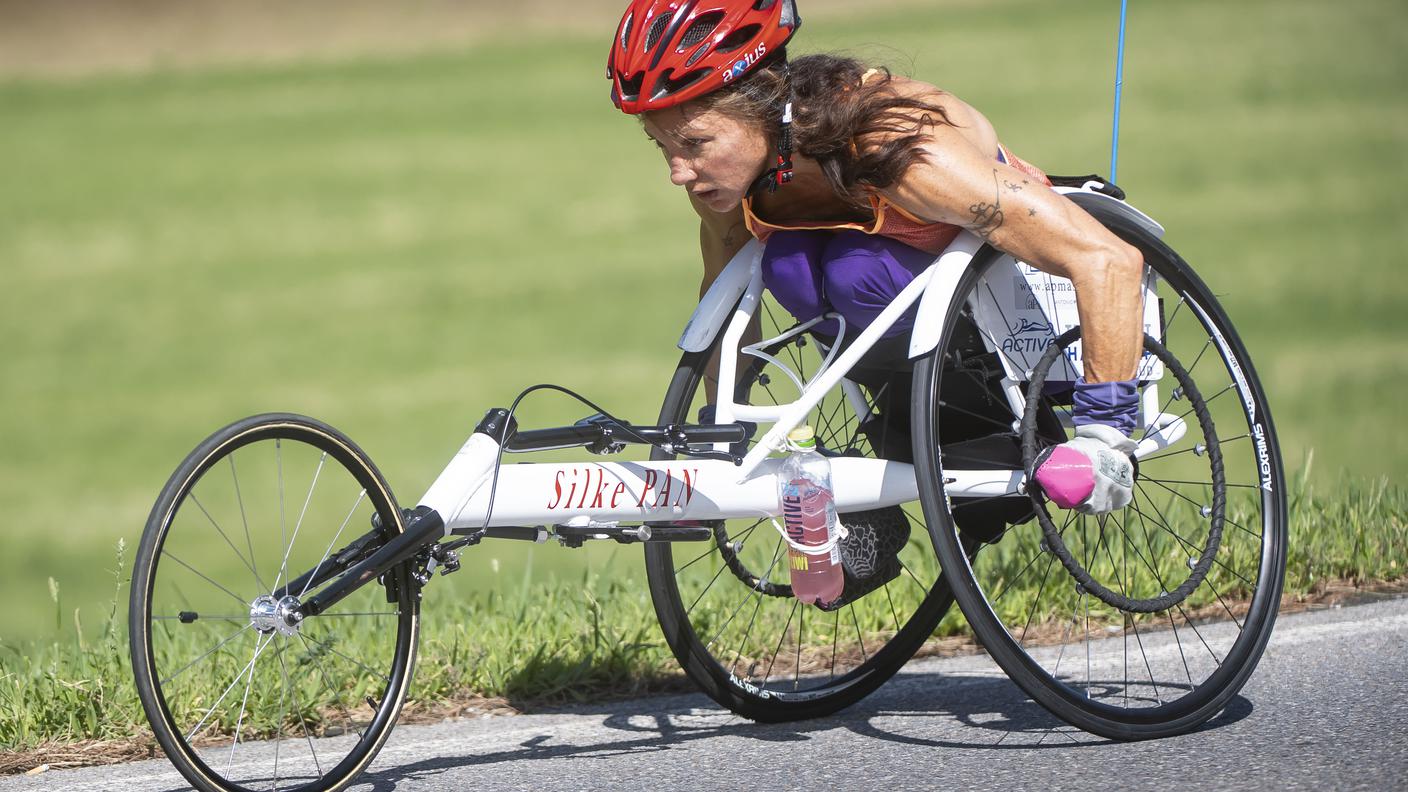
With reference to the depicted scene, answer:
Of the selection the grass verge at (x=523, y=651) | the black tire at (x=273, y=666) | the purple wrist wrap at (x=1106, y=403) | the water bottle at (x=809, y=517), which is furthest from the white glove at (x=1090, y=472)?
the black tire at (x=273, y=666)

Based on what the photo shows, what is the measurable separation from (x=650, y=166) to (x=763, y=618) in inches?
1014

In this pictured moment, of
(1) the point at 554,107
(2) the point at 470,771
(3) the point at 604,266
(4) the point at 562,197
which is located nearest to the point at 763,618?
(2) the point at 470,771

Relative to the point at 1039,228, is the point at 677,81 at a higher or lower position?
higher

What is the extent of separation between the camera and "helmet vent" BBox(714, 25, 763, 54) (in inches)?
153

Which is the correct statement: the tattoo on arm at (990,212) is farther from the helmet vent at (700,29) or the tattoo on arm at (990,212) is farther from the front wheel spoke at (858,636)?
the front wheel spoke at (858,636)

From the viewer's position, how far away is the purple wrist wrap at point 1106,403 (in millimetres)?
3971

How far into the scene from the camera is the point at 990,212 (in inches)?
150

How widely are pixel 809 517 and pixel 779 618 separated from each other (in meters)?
1.00

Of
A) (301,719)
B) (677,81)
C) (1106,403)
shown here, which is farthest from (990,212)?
(301,719)

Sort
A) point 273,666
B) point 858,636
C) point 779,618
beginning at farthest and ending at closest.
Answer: point 779,618, point 858,636, point 273,666

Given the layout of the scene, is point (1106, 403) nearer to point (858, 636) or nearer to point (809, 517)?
point (809, 517)

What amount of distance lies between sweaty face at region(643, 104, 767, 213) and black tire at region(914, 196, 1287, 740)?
57 cm

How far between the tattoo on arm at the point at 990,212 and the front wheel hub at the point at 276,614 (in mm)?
1687

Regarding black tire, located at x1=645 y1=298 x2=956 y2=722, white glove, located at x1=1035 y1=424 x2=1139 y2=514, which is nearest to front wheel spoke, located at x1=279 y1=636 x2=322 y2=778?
black tire, located at x1=645 y1=298 x2=956 y2=722
